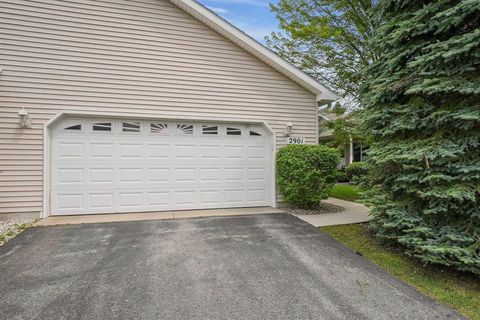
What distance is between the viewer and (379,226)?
14.6ft

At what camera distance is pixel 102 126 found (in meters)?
6.29

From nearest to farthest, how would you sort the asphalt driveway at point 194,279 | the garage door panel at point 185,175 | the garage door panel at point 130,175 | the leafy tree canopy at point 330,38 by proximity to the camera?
the asphalt driveway at point 194,279
the garage door panel at point 130,175
the garage door panel at point 185,175
the leafy tree canopy at point 330,38

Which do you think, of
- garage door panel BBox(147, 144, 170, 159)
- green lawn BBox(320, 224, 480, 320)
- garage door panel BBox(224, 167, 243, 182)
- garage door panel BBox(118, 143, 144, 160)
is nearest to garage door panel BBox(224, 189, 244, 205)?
garage door panel BBox(224, 167, 243, 182)

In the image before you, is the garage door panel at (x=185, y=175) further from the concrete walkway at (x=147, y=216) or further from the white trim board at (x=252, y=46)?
the white trim board at (x=252, y=46)

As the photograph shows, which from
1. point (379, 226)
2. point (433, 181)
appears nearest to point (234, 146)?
point (379, 226)

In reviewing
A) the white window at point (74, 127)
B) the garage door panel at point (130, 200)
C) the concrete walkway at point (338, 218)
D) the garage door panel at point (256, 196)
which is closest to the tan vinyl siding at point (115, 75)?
the white window at point (74, 127)

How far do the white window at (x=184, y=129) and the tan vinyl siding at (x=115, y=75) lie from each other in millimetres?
312

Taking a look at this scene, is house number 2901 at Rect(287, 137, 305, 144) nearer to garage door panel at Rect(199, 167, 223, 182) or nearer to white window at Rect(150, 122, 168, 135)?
garage door panel at Rect(199, 167, 223, 182)

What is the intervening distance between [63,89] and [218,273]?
5.66 metres

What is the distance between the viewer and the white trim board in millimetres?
6633

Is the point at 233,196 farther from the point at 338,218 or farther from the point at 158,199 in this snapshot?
the point at 338,218

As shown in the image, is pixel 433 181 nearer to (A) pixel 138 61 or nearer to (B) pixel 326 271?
(B) pixel 326 271

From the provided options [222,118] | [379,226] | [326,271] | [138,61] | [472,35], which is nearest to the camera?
[472,35]

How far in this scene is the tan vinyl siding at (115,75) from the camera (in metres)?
5.72
